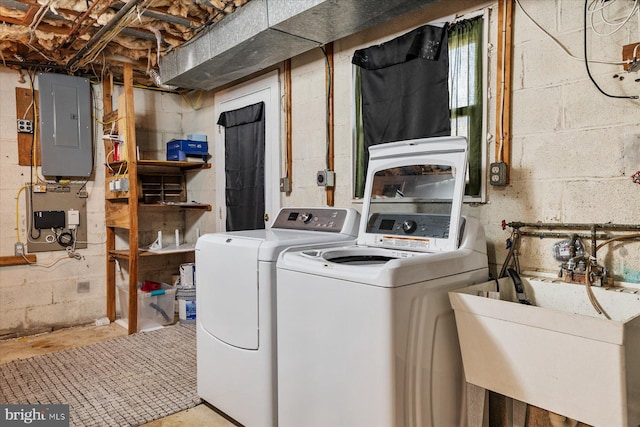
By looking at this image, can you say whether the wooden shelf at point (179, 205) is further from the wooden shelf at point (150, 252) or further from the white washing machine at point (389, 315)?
the white washing machine at point (389, 315)

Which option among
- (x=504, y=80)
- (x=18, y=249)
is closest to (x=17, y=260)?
(x=18, y=249)

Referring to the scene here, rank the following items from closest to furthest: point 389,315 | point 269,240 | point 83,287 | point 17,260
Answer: point 389,315 → point 269,240 → point 17,260 → point 83,287

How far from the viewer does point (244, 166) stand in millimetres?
3830

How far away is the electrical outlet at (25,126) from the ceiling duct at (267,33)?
1.30 meters

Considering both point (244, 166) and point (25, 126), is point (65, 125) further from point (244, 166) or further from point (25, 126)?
point (244, 166)

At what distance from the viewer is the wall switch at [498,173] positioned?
2.07m

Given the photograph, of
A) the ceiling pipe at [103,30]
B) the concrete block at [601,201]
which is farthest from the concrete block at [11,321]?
the concrete block at [601,201]

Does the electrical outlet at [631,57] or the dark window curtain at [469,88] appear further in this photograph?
the dark window curtain at [469,88]

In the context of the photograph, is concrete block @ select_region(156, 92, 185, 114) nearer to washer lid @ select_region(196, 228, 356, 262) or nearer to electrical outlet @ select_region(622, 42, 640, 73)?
washer lid @ select_region(196, 228, 356, 262)

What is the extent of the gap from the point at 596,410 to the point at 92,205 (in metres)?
4.17

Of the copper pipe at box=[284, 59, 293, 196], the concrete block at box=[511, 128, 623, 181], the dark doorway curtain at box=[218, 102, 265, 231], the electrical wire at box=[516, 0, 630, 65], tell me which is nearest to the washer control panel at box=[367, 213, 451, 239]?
the concrete block at box=[511, 128, 623, 181]

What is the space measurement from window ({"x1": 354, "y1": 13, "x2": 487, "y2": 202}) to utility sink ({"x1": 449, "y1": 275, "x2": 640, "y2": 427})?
719mm

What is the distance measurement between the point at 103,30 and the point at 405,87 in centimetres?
210

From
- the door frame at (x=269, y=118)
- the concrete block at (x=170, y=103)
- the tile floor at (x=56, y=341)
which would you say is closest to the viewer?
the tile floor at (x=56, y=341)
